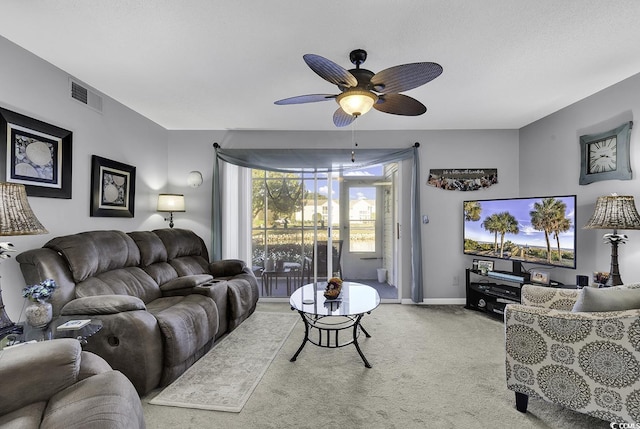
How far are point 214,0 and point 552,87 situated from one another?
3.09 m

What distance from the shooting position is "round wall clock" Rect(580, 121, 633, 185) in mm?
2789

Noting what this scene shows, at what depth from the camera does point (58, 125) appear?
2635mm

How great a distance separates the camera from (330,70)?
1807 millimetres

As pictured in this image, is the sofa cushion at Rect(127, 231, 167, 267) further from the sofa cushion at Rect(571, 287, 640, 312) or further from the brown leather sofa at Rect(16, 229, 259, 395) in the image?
the sofa cushion at Rect(571, 287, 640, 312)

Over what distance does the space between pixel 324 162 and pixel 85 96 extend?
2.71 meters

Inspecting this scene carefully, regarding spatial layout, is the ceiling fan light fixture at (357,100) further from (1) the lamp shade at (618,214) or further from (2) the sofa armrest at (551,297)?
(1) the lamp shade at (618,214)

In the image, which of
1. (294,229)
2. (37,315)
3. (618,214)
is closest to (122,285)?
(37,315)

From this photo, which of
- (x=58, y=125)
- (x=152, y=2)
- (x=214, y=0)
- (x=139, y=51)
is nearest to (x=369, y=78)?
(x=214, y=0)

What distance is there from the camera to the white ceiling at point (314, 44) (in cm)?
187

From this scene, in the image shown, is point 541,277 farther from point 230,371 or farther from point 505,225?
point 230,371

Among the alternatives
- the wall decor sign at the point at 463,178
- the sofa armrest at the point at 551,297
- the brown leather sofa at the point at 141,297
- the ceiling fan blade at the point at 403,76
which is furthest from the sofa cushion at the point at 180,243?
the sofa armrest at the point at 551,297

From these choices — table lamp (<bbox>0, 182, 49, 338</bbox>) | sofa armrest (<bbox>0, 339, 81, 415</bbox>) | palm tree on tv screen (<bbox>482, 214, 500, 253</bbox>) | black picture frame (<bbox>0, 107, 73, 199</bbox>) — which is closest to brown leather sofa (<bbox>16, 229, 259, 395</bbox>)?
table lamp (<bbox>0, 182, 49, 338</bbox>)

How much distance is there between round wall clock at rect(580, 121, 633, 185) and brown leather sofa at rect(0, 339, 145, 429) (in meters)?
4.03

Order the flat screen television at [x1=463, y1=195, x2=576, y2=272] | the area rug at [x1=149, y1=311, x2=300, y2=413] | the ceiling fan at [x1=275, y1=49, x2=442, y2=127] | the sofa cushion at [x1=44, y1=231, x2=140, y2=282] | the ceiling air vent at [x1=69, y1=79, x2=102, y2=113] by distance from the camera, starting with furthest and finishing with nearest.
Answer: the flat screen television at [x1=463, y1=195, x2=576, y2=272] < the ceiling air vent at [x1=69, y1=79, x2=102, y2=113] < the sofa cushion at [x1=44, y1=231, x2=140, y2=282] < the area rug at [x1=149, y1=311, x2=300, y2=413] < the ceiling fan at [x1=275, y1=49, x2=442, y2=127]
